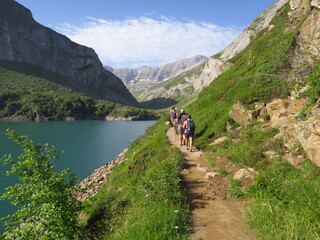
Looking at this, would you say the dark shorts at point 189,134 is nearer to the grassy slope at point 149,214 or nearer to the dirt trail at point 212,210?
the dirt trail at point 212,210

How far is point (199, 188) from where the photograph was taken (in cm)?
1028

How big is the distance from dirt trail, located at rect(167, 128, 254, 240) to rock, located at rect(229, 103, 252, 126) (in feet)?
23.9

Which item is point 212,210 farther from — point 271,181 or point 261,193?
point 271,181

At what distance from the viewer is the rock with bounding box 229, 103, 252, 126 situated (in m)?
18.0

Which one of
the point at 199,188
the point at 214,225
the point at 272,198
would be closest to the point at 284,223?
the point at 272,198

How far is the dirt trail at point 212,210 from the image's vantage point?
673 centimetres

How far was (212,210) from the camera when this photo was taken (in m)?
8.26

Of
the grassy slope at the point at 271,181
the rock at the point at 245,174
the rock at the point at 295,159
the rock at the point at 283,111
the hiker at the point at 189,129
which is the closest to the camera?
the grassy slope at the point at 271,181

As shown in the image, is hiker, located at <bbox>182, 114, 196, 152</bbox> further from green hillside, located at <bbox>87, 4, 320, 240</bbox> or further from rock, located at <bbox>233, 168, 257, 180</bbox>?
rock, located at <bbox>233, 168, 257, 180</bbox>

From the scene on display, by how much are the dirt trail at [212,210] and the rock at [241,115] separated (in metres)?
7.29

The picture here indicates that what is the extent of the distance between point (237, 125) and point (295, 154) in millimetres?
9093

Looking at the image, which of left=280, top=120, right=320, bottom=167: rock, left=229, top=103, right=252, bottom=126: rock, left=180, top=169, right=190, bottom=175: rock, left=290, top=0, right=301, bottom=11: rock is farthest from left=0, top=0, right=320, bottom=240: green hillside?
left=290, top=0, right=301, bottom=11: rock

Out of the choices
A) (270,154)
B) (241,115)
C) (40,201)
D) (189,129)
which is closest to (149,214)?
(40,201)

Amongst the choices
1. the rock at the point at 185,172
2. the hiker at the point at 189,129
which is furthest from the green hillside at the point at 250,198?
the hiker at the point at 189,129
